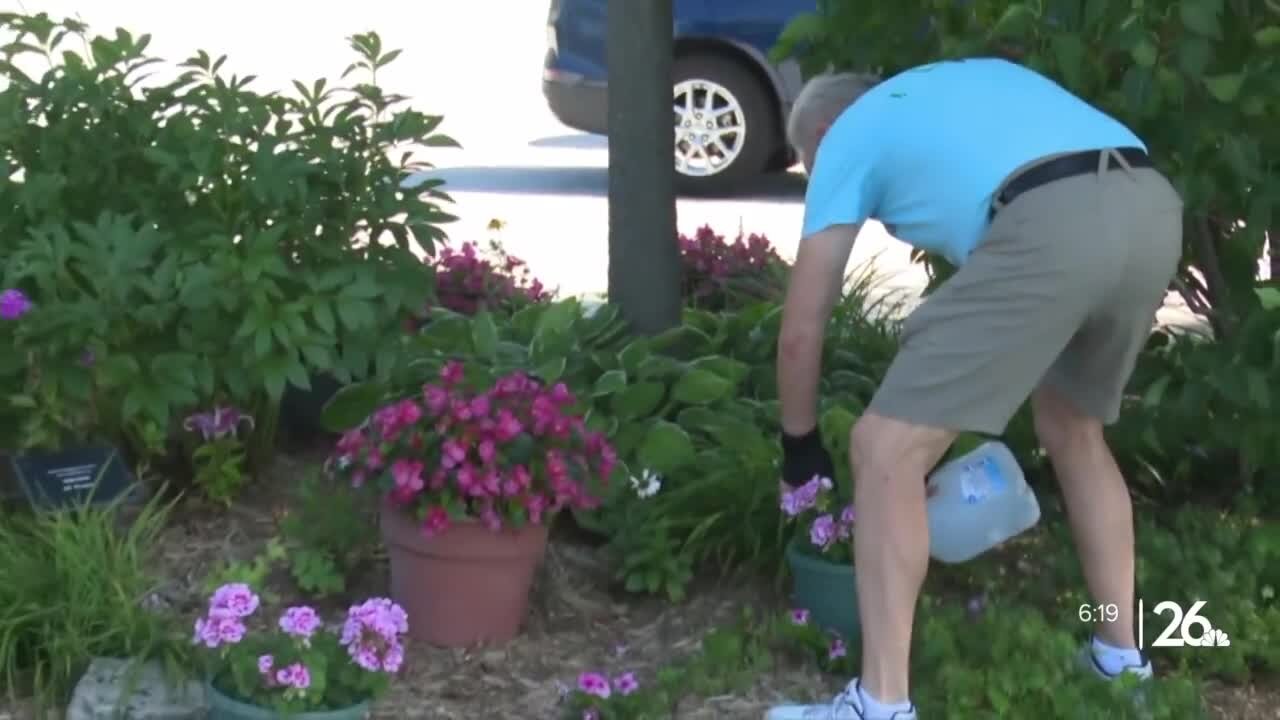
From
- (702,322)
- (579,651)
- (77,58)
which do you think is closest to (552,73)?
(702,322)

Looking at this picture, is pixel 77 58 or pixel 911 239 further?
pixel 77 58

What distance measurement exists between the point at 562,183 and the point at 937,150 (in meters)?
8.46

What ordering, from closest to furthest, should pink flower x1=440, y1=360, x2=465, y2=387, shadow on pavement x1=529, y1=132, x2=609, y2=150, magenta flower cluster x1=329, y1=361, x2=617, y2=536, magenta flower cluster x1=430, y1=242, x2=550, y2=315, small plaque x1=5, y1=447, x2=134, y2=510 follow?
magenta flower cluster x1=329, y1=361, x2=617, y2=536
pink flower x1=440, y1=360, x2=465, y2=387
small plaque x1=5, y1=447, x2=134, y2=510
magenta flower cluster x1=430, y1=242, x2=550, y2=315
shadow on pavement x1=529, y1=132, x2=609, y2=150

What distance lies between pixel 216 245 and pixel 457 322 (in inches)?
35.6

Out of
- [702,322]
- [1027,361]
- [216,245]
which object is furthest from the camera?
[702,322]

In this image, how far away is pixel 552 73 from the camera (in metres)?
11.5

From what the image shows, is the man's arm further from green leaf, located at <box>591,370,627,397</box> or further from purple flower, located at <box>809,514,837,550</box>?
green leaf, located at <box>591,370,627,397</box>

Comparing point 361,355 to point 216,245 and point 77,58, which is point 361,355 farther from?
point 77,58

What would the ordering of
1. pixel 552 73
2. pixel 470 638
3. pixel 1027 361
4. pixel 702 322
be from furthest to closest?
1. pixel 552 73
2. pixel 702 322
3. pixel 470 638
4. pixel 1027 361

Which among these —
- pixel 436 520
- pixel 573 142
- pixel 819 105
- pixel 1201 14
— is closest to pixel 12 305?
pixel 436 520

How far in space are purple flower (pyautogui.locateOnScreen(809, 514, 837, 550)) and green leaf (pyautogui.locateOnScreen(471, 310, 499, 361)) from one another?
1.15 meters

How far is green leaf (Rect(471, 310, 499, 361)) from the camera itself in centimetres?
488

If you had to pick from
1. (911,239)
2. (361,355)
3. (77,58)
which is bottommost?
(361,355)

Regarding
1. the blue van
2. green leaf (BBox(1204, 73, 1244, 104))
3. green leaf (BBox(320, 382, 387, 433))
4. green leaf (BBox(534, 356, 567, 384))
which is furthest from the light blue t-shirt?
the blue van
